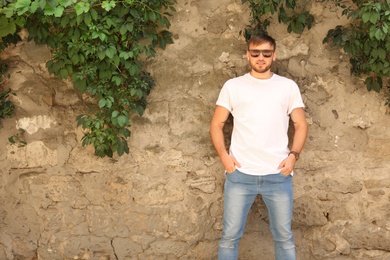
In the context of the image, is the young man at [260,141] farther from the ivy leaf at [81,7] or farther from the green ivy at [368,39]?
the ivy leaf at [81,7]

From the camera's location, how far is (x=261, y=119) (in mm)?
3018

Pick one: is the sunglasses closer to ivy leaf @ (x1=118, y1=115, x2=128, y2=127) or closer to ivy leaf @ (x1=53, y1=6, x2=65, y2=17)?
ivy leaf @ (x1=118, y1=115, x2=128, y2=127)

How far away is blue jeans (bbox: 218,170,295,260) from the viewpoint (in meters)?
3.06

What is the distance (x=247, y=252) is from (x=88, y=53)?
5.51ft

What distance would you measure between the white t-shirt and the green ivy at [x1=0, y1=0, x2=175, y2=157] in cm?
61

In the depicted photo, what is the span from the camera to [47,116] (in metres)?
3.43

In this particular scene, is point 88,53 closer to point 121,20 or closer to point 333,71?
point 121,20

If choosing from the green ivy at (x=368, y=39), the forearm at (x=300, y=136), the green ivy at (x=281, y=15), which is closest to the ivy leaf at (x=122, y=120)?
the green ivy at (x=281, y=15)

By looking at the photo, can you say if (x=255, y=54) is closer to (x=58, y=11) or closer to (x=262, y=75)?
(x=262, y=75)

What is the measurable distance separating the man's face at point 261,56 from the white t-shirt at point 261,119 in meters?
0.08

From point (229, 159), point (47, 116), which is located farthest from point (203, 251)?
point (47, 116)

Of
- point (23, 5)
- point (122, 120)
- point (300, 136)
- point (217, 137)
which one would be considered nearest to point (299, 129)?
point (300, 136)

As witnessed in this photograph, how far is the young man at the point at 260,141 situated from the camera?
3.04 meters

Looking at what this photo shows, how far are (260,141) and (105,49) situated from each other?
3.50 feet
